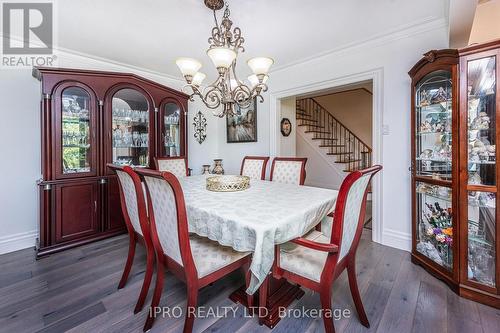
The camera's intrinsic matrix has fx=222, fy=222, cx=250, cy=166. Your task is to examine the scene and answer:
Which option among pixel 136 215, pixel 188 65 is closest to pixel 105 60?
pixel 188 65

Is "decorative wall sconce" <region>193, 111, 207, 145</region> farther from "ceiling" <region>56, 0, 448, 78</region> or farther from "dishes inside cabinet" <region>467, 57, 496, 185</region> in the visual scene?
"dishes inside cabinet" <region>467, 57, 496, 185</region>

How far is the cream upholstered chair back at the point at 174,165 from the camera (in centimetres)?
297

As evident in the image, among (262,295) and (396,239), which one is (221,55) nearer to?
(262,295)

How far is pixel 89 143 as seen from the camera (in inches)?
106

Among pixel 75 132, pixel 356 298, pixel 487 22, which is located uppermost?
pixel 487 22

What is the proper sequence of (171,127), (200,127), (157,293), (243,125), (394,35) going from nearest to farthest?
(157,293) → (394,35) → (171,127) → (243,125) → (200,127)

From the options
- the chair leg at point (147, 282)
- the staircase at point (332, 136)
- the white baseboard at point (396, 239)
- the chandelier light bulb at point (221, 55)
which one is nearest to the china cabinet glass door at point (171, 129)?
the chandelier light bulb at point (221, 55)

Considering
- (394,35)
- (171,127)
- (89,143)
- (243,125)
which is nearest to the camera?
(394,35)

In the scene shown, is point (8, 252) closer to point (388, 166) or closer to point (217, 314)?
point (217, 314)

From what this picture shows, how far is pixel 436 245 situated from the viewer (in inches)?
80.8

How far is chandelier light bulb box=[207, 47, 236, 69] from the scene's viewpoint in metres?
1.65

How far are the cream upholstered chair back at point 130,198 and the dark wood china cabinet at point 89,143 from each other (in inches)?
50.0

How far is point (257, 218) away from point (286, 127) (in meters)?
3.10

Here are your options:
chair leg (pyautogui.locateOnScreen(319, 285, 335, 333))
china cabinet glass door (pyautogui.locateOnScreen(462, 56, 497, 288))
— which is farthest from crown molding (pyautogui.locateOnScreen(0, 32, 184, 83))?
china cabinet glass door (pyautogui.locateOnScreen(462, 56, 497, 288))
